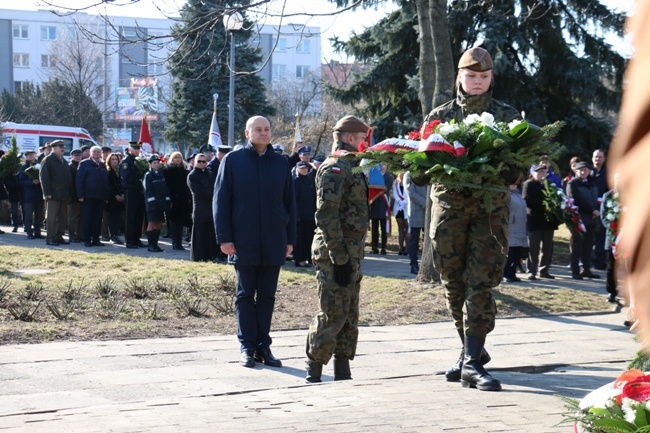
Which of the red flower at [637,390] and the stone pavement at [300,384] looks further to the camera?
the stone pavement at [300,384]

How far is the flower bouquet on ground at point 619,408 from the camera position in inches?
156

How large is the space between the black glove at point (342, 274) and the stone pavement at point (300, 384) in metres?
0.76

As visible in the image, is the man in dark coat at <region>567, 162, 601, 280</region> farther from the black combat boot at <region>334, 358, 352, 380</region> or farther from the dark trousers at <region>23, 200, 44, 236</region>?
the dark trousers at <region>23, 200, 44, 236</region>

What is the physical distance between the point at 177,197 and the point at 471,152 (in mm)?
15198

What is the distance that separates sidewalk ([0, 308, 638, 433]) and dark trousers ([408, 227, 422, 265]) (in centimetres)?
583

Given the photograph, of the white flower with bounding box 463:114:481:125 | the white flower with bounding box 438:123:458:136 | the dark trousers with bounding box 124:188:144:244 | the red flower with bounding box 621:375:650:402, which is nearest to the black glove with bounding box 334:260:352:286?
the white flower with bounding box 438:123:458:136

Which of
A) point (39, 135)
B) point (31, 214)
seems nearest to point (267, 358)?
point (31, 214)

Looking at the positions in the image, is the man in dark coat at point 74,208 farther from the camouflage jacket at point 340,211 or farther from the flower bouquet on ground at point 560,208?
the camouflage jacket at point 340,211

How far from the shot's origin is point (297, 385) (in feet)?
22.5

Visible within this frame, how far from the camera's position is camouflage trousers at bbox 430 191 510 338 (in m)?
6.64

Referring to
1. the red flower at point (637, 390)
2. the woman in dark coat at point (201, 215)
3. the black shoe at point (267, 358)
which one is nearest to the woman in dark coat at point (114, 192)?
the woman in dark coat at point (201, 215)

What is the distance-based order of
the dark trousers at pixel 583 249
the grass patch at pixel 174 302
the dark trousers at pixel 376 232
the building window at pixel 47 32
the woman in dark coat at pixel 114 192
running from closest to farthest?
the grass patch at pixel 174 302 → the dark trousers at pixel 583 249 → the dark trousers at pixel 376 232 → the woman in dark coat at pixel 114 192 → the building window at pixel 47 32

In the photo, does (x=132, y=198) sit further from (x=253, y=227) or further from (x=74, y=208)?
(x=253, y=227)

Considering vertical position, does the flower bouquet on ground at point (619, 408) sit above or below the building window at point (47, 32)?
below
